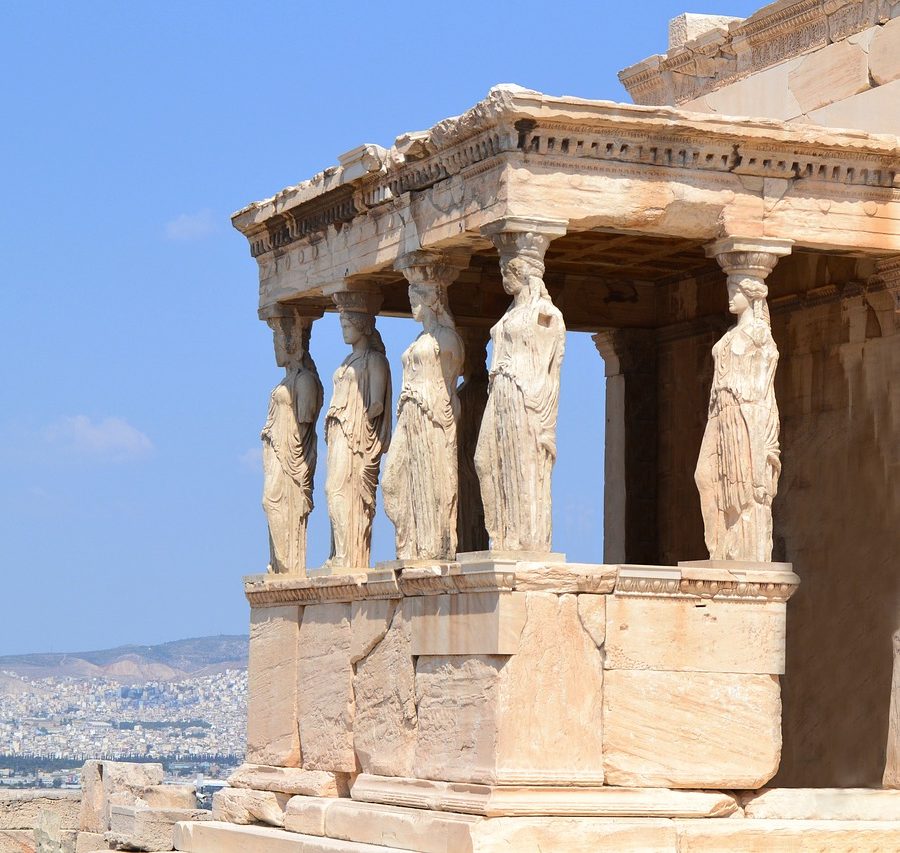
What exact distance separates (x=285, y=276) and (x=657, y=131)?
13.0ft

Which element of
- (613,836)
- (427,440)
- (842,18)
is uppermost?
(842,18)

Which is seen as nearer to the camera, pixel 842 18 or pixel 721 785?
pixel 721 785

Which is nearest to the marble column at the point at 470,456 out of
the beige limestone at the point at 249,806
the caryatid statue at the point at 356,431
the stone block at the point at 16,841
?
the caryatid statue at the point at 356,431

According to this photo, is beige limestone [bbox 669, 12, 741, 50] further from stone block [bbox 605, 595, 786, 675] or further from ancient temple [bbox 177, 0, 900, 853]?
stone block [bbox 605, 595, 786, 675]

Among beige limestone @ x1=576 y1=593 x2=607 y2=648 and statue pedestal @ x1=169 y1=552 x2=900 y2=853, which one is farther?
beige limestone @ x1=576 y1=593 x2=607 y2=648

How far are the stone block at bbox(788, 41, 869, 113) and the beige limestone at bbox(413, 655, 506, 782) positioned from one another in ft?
16.5

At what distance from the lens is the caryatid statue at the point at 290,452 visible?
1744 cm

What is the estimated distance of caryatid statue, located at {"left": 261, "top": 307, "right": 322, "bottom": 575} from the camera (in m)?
17.4

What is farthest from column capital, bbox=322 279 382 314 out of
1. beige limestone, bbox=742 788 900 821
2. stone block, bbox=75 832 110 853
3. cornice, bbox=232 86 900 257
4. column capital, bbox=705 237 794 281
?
stone block, bbox=75 832 110 853

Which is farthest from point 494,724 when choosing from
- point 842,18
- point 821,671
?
point 842,18

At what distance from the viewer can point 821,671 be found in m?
16.5

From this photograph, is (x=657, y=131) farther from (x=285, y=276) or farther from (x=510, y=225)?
(x=285, y=276)

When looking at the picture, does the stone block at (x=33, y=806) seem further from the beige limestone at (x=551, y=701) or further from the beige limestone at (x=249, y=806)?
the beige limestone at (x=551, y=701)

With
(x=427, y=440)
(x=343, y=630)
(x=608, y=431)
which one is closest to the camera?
(x=427, y=440)
